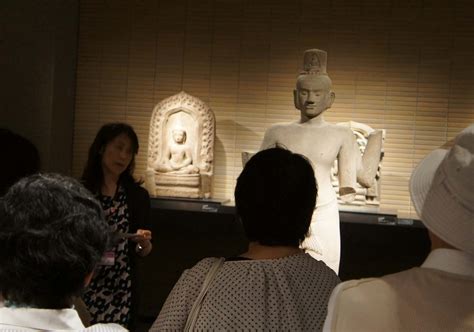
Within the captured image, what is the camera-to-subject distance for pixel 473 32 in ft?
16.4

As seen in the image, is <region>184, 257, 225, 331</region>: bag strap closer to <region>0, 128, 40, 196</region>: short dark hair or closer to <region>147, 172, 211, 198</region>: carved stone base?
<region>0, 128, 40, 196</region>: short dark hair

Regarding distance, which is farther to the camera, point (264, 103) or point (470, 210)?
point (264, 103)

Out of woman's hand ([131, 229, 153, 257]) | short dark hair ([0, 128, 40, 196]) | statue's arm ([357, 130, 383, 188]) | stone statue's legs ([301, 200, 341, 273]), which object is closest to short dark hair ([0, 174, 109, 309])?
short dark hair ([0, 128, 40, 196])

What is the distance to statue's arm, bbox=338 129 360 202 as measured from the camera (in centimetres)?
391

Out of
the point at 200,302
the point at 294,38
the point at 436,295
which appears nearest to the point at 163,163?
the point at 294,38

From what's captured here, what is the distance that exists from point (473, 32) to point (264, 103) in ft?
5.43

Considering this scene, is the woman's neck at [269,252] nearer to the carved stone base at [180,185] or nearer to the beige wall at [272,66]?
the carved stone base at [180,185]

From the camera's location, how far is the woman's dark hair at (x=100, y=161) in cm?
314

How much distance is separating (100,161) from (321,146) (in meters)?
1.31

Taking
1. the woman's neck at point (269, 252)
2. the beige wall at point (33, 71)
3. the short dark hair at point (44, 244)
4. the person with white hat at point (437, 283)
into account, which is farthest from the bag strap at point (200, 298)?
the beige wall at point (33, 71)

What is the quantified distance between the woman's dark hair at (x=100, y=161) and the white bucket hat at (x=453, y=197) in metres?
2.18

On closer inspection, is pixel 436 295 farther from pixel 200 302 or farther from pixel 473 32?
pixel 473 32

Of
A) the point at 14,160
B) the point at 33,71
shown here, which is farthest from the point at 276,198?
the point at 33,71

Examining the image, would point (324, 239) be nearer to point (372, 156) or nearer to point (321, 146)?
point (321, 146)
